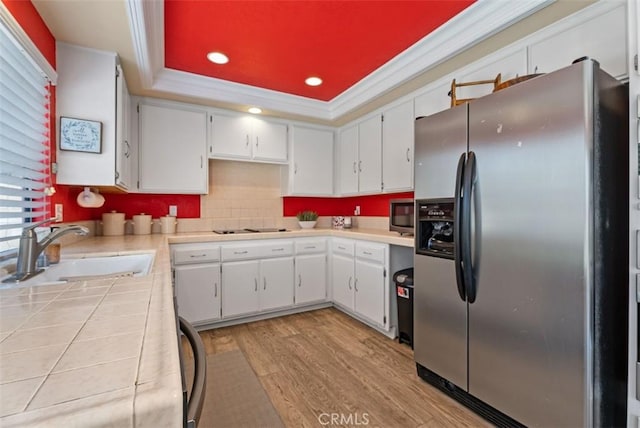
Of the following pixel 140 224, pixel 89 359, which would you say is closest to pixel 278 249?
pixel 140 224

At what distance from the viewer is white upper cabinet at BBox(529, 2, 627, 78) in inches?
58.5

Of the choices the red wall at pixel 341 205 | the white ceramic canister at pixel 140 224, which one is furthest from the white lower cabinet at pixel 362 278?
the white ceramic canister at pixel 140 224

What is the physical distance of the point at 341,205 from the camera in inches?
165

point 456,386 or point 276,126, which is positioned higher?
point 276,126

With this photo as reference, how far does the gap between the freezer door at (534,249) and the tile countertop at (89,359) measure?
1465 millimetres

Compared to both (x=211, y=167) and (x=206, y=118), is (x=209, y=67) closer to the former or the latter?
(x=206, y=118)

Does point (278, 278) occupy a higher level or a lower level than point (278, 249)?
lower

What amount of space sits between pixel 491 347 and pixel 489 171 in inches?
35.1

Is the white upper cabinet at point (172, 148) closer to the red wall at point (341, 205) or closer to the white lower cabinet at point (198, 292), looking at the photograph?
the white lower cabinet at point (198, 292)

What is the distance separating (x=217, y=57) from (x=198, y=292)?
1996 mm

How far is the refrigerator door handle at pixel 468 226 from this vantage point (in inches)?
62.1

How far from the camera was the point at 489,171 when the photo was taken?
1536 millimetres

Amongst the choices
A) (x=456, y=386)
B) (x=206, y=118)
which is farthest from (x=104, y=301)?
(x=206, y=118)

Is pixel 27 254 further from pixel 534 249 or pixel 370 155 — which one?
pixel 370 155
